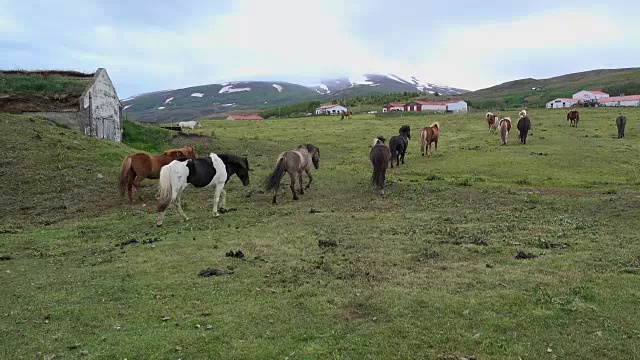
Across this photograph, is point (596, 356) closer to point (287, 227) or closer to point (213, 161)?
point (287, 227)

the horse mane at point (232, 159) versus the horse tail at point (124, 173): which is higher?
the horse mane at point (232, 159)

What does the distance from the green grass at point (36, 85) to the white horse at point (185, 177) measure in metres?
14.9

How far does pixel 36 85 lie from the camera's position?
2531cm

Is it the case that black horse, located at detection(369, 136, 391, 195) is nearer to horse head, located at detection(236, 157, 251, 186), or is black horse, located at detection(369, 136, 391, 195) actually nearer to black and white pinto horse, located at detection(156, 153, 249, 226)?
horse head, located at detection(236, 157, 251, 186)

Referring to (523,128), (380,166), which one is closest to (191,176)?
(380,166)

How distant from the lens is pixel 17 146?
19.1 meters

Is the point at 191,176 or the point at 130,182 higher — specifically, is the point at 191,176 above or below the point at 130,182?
above

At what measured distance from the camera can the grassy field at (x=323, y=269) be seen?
564cm

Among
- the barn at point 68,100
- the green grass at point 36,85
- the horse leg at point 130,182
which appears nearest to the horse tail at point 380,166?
the horse leg at point 130,182

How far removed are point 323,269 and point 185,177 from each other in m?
6.23

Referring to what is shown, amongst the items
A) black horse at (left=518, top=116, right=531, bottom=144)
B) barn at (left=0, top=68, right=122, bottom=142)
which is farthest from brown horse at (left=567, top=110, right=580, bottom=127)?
barn at (left=0, top=68, right=122, bottom=142)

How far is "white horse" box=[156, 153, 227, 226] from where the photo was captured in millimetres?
12344

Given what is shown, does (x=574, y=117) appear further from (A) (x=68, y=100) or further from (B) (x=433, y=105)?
(B) (x=433, y=105)

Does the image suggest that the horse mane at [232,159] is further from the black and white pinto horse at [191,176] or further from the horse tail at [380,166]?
the horse tail at [380,166]
